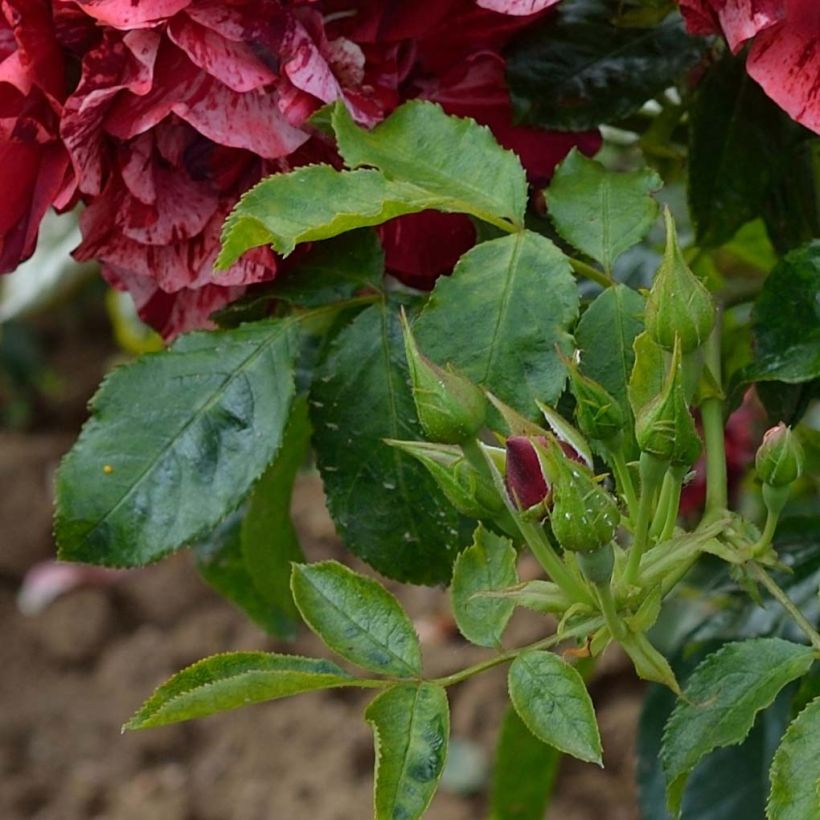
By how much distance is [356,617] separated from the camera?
16.2 inches

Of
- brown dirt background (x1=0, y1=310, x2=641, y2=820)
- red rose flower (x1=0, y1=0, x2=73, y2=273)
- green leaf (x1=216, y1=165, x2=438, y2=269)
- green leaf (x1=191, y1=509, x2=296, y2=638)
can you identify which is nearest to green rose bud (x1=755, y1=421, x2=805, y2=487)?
green leaf (x1=216, y1=165, x2=438, y2=269)

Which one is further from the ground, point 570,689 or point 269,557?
point 570,689

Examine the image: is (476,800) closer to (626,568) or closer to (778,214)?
(778,214)

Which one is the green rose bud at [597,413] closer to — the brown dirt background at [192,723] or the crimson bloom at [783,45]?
the crimson bloom at [783,45]

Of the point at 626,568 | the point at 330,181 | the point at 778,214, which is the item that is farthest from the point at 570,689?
the point at 778,214

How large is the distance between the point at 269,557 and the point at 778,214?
0.90ft

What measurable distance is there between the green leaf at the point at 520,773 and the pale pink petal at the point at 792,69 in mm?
449

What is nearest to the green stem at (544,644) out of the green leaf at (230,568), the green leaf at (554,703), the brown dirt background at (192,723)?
the green leaf at (554,703)

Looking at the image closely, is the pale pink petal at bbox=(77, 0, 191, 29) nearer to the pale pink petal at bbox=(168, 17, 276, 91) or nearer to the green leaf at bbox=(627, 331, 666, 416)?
the pale pink petal at bbox=(168, 17, 276, 91)

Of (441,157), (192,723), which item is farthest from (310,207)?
(192,723)

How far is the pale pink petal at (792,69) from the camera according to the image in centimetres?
42

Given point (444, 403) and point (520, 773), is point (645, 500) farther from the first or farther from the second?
point (520, 773)

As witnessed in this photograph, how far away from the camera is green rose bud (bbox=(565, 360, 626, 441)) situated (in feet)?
1.24

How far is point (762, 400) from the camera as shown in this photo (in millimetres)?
527
